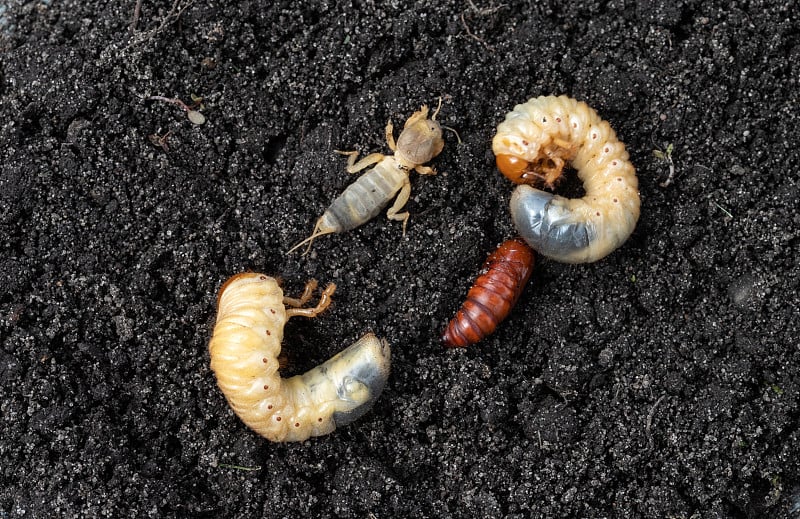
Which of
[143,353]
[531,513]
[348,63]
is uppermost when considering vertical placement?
[348,63]

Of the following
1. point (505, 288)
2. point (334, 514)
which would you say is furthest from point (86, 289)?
point (505, 288)

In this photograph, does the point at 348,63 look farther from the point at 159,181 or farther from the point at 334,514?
the point at 334,514

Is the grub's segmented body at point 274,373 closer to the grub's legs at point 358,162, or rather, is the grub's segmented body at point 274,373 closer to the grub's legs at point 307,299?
the grub's legs at point 307,299

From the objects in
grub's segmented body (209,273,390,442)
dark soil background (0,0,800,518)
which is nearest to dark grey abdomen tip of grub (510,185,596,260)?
dark soil background (0,0,800,518)

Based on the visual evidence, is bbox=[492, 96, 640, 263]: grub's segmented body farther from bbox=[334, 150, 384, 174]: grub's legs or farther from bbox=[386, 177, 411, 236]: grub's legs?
bbox=[334, 150, 384, 174]: grub's legs

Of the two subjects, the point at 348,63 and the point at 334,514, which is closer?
the point at 334,514

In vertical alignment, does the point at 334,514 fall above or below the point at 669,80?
below
